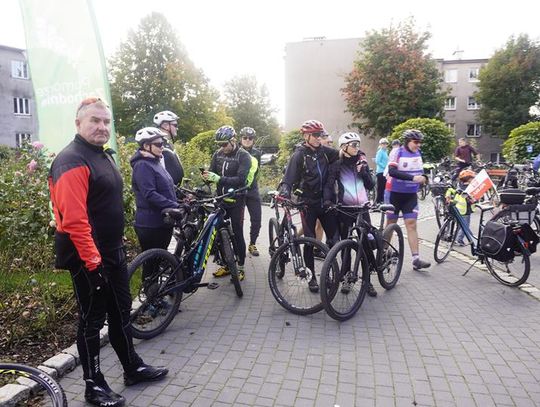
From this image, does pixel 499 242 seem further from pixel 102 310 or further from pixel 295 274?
pixel 102 310

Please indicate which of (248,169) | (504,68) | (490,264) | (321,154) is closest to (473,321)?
(490,264)

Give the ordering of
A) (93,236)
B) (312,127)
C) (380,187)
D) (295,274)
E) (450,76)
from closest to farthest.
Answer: (93,236) → (295,274) → (312,127) → (380,187) → (450,76)

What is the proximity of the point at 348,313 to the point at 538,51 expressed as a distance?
136 feet

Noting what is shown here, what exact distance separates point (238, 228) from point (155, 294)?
Result: 190cm

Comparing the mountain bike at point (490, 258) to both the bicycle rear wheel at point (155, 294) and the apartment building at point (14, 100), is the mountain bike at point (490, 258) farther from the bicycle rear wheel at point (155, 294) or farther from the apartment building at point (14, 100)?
the apartment building at point (14, 100)

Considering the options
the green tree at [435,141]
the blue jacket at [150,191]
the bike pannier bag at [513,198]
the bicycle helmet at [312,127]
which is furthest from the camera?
the green tree at [435,141]

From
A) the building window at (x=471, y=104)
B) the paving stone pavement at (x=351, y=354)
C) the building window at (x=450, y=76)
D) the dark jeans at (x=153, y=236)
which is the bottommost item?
the paving stone pavement at (x=351, y=354)

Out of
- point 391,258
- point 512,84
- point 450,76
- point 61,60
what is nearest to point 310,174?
point 391,258

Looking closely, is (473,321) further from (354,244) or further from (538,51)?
(538,51)

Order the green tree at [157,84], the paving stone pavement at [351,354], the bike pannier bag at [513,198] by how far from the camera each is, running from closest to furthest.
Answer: the paving stone pavement at [351,354], the bike pannier bag at [513,198], the green tree at [157,84]

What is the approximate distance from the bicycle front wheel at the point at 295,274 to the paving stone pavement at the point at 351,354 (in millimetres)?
171

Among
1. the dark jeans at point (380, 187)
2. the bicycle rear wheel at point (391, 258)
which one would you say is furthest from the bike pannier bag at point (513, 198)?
the dark jeans at point (380, 187)

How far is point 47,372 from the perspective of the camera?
3.40 meters

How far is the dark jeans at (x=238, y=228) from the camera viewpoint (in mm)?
5878
